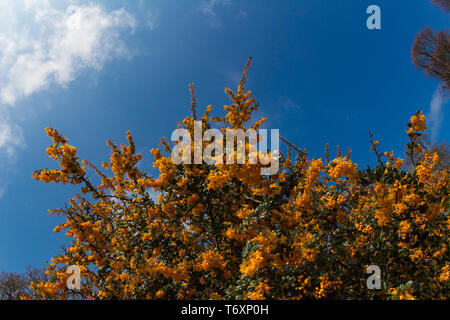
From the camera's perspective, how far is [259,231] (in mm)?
3227

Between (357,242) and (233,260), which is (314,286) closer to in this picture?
(357,242)

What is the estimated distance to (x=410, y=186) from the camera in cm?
305

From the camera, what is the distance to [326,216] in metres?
3.67

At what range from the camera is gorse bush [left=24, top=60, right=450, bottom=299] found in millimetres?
2625

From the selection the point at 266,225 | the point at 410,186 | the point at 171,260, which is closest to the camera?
the point at 410,186

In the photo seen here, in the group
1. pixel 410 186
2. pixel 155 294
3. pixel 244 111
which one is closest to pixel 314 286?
pixel 410 186

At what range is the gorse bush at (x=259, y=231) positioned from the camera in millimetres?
2625
